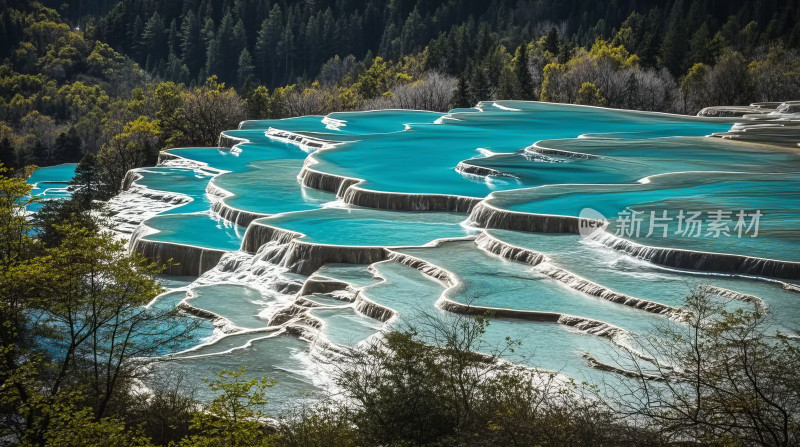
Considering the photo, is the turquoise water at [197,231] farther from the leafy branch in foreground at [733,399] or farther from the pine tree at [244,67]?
the pine tree at [244,67]

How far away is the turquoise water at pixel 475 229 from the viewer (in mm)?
14477

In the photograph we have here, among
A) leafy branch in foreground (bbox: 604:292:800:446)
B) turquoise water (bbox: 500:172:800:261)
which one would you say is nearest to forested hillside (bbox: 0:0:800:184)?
turquoise water (bbox: 500:172:800:261)

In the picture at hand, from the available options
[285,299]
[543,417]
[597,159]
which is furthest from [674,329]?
[597,159]

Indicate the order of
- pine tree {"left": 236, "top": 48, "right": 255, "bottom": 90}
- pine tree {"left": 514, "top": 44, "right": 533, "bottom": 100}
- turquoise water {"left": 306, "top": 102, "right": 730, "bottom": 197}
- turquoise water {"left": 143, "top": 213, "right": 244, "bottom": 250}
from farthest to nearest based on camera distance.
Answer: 1. pine tree {"left": 236, "top": 48, "right": 255, "bottom": 90}
2. pine tree {"left": 514, "top": 44, "right": 533, "bottom": 100}
3. turquoise water {"left": 306, "top": 102, "right": 730, "bottom": 197}
4. turquoise water {"left": 143, "top": 213, "right": 244, "bottom": 250}

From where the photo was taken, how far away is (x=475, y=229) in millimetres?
20750

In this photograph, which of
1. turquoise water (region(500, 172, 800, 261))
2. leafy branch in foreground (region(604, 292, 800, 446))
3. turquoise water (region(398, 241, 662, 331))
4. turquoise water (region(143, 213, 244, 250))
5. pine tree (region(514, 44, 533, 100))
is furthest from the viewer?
pine tree (region(514, 44, 533, 100))

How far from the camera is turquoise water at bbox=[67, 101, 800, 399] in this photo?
47.5 ft

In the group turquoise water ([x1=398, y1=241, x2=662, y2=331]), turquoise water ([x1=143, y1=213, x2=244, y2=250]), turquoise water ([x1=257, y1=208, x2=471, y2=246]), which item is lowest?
turquoise water ([x1=143, y1=213, x2=244, y2=250])

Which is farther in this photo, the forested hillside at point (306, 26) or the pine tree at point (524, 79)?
the forested hillside at point (306, 26)

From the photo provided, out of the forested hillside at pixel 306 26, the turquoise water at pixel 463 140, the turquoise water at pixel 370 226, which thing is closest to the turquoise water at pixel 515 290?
the turquoise water at pixel 370 226

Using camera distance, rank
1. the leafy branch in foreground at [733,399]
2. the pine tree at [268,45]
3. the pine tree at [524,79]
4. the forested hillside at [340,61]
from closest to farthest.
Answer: the leafy branch in foreground at [733,399]
the forested hillside at [340,61]
the pine tree at [524,79]
the pine tree at [268,45]

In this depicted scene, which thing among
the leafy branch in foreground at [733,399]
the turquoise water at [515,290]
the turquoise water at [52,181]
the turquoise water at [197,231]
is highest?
the leafy branch in foreground at [733,399]

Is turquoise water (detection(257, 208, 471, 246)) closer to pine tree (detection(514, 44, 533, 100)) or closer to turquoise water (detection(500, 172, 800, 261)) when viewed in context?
turquoise water (detection(500, 172, 800, 261))

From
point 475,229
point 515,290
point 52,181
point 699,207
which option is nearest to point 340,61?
point 52,181
